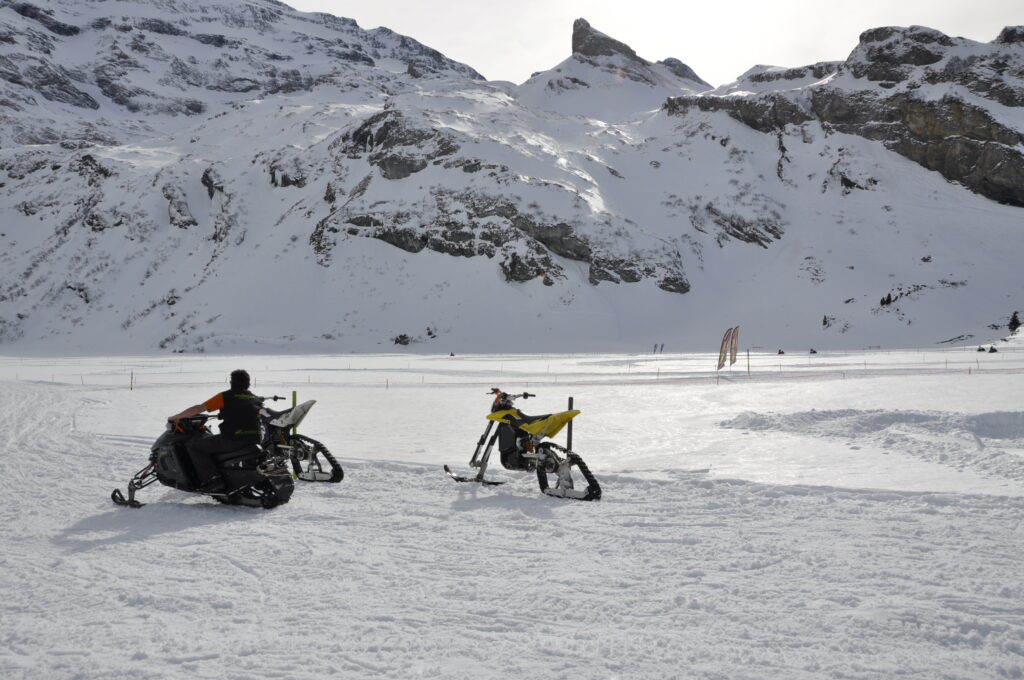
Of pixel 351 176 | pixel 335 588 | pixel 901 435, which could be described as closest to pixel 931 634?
pixel 335 588

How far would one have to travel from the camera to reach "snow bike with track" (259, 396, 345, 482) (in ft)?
31.2

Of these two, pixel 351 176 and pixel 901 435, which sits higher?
pixel 351 176

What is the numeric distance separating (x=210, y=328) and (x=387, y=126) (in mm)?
31961

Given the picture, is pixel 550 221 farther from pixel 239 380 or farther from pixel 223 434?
pixel 223 434

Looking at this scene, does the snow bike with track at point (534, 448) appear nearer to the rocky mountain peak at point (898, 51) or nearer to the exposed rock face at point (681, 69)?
the rocky mountain peak at point (898, 51)

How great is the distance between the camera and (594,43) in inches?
5443

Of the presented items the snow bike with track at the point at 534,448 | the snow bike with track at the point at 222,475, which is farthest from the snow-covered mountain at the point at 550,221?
the snow bike with track at the point at 222,475

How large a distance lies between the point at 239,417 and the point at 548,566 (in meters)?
4.32

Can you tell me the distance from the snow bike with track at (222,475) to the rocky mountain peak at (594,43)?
144 m

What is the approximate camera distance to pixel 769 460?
10.7 metres

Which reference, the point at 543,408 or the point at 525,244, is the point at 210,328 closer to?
the point at 525,244

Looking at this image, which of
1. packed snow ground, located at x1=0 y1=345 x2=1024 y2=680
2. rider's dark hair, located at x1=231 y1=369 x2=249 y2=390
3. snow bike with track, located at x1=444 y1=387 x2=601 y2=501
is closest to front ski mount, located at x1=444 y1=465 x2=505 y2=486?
snow bike with track, located at x1=444 y1=387 x2=601 y2=501

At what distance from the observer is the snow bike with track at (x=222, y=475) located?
26.7 feet

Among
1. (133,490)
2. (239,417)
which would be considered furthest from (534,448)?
(133,490)
